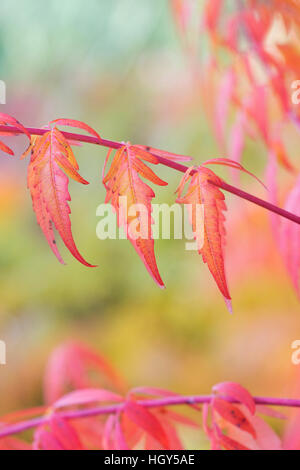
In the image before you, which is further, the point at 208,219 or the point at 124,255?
the point at 124,255

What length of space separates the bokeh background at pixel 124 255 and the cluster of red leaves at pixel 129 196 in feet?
1.83

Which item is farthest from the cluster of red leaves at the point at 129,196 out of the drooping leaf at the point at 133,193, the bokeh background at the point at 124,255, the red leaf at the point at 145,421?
the bokeh background at the point at 124,255

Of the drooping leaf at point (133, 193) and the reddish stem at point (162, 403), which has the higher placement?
the drooping leaf at point (133, 193)

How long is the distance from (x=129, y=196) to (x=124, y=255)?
1283 mm

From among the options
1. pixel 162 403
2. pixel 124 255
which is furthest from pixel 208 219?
pixel 124 255

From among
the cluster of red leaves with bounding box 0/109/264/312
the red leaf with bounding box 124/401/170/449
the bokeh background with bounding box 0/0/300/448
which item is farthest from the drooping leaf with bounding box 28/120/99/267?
the bokeh background with bounding box 0/0/300/448

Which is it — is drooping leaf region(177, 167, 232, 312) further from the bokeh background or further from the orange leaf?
the bokeh background

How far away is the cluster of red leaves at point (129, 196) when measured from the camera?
0.24 m

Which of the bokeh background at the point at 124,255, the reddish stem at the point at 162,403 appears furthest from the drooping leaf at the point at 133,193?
the bokeh background at the point at 124,255

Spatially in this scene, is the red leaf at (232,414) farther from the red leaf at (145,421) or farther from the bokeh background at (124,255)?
the bokeh background at (124,255)

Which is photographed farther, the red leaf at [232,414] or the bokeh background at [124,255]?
the bokeh background at [124,255]

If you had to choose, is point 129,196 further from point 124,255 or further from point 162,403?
point 124,255

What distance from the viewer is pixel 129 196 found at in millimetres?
251

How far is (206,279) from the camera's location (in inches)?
49.9
